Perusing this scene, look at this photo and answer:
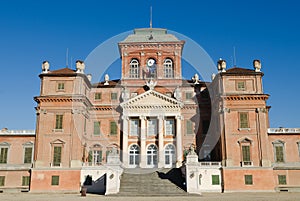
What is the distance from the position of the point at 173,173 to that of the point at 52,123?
1522 cm

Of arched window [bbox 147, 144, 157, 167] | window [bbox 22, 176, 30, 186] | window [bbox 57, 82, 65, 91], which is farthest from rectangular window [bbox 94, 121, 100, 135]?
window [bbox 22, 176, 30, 186]

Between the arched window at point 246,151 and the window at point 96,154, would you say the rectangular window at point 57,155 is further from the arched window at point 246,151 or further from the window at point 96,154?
the arched window at point 246,151

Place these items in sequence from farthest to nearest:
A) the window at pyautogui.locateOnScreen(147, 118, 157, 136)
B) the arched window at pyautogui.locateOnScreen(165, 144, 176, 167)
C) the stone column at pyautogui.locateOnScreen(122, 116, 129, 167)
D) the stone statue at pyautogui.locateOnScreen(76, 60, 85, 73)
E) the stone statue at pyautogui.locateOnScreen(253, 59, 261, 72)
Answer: the window at pyautogui.locateOnScreen(147, 118, 157, 136)
the arched window at pyautogui.locateOnScreen(165, 144, 176, 167)
the stone column at pyautogui.locateOnScreen(122, 116, 129, 167)
the stone statue at pyautogui.locateOnScreen(76, 60, 85, 73)
the stone statue at pyautogui.locateOnScreen(253, 59, 261, 72)

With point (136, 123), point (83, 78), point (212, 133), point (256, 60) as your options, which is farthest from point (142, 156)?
point (256, 60)

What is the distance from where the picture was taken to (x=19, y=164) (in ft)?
125

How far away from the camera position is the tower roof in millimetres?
49125

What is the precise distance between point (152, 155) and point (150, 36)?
61.6ft

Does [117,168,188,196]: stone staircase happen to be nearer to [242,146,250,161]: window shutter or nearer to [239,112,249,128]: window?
[242,146,250,161]: window shutter

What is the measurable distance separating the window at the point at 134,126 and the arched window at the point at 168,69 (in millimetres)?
9105

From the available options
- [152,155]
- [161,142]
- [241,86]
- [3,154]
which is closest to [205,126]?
[161,142]

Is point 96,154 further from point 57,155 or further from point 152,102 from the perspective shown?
point 152,102

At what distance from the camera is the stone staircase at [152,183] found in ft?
99.9

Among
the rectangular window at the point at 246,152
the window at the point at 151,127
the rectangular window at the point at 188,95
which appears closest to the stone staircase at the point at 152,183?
the window at the point at 151,127

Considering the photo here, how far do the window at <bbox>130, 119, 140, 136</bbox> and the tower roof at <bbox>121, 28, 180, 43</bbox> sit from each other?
1303 cm
